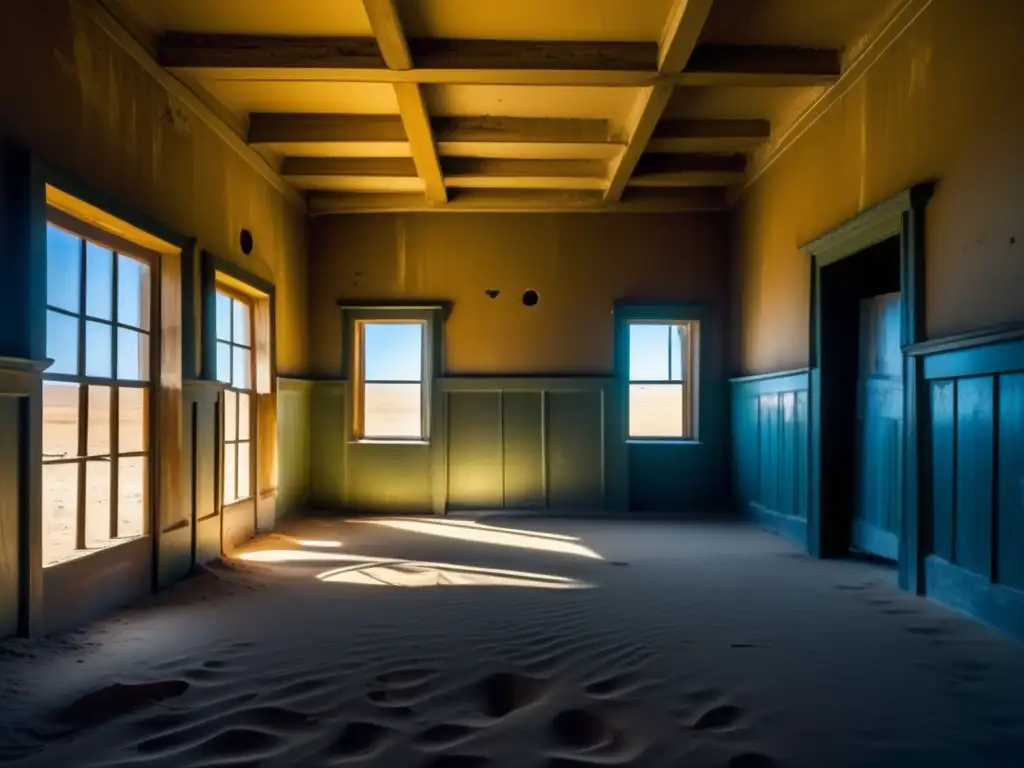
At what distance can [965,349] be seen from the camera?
3.36 m

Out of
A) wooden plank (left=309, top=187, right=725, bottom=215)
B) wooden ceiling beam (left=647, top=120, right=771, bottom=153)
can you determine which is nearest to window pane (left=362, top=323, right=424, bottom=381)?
wooden plank (left=309, top=187, right=725, bottom=215)

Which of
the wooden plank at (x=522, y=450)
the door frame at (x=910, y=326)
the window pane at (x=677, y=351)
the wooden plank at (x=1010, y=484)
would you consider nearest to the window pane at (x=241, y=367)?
the wooden plank at (x=522, y=450)

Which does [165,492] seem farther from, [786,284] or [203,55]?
[786,284]

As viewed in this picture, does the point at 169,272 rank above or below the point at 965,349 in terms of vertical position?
above

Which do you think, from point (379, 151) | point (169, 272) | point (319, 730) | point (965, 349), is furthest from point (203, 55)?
point (965, 349)

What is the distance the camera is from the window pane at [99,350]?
3596 millimetres

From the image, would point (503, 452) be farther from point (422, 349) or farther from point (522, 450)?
point (422, 349)

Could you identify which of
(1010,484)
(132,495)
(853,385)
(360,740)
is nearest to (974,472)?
(1010,484)

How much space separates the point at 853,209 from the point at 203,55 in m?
4.05

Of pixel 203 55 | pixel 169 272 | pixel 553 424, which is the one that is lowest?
pixel 553 424

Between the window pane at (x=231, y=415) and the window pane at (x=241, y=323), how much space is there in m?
0.47

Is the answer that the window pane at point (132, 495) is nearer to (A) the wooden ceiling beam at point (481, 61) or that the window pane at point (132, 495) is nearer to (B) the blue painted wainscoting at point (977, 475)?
(A) the wooden ceiling beam at point (481, 61)

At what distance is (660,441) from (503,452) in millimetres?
1599

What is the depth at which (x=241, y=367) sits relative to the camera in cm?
578
